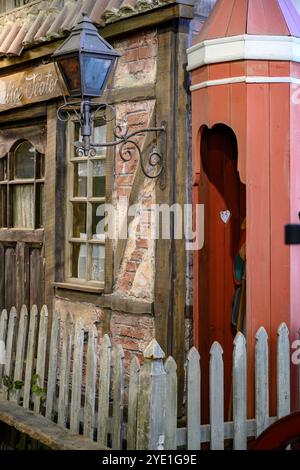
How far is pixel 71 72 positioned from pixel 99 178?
153 centimetres

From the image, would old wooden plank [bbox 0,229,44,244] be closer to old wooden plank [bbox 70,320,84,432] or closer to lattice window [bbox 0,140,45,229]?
lattice window [bbox 0,140,45,229]

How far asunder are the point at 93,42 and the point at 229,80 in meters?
1.01

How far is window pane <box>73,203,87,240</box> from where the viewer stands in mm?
6656

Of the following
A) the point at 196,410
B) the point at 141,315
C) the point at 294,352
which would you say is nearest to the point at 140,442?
the point at 196,410

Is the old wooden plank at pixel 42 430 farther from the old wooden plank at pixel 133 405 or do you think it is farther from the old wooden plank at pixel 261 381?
the old wooden plank at pixel 261 381

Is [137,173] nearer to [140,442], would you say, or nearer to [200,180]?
[200,180]

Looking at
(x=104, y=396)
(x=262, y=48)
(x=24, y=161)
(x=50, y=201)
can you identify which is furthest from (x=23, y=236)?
(x=262, y=48)

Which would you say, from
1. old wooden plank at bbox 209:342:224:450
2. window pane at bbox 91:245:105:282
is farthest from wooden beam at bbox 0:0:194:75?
old wooden plank at bbox 209:342:224:450

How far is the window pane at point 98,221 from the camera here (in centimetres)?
632

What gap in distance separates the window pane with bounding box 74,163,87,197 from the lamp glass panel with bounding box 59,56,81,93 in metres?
1.61

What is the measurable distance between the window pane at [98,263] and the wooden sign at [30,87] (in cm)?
148

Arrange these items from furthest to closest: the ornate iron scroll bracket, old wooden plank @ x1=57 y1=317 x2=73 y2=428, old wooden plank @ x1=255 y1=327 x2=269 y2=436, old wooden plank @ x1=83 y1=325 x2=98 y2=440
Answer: the ornate iron scroll bracket
old wooden plank @ x1=57 y1=317 x2=73 y2=428
old wooden plank @ x1=83 y1=325 x2=98 y2=440
old wooden plank @ x1=255 y1=327 x2=269 y2=436

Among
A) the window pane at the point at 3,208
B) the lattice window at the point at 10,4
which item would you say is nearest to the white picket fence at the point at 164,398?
the window pane at the point at 3,208

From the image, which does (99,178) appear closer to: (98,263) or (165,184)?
(98,263)
